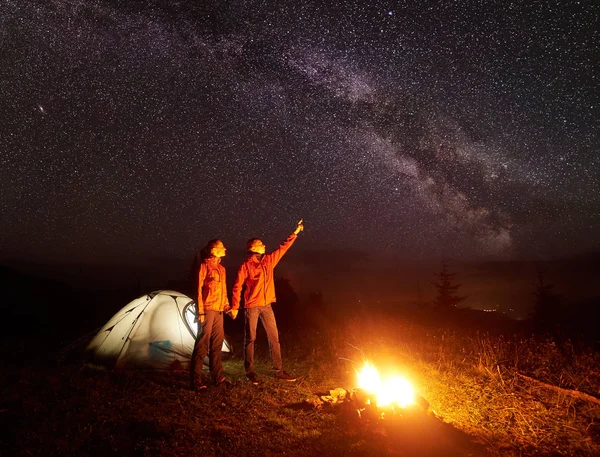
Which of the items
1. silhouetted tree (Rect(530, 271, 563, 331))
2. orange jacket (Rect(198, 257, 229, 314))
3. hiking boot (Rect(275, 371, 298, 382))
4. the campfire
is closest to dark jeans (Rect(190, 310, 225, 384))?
orange jacket (Rect(198, 257, 229, 314))

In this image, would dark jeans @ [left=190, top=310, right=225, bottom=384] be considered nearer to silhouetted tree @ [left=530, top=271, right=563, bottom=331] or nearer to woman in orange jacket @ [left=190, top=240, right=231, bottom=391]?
woman in orange jacket @ [left=190, top=240, right=231, bottom=391]

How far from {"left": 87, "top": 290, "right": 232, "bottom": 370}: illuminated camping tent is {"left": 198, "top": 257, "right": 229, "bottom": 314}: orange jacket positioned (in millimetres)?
2178

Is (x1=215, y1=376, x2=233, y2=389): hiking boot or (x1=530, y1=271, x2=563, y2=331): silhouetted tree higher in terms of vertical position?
→ (x1=530, y1=271, x2=563, y2=331): silhouetted tree

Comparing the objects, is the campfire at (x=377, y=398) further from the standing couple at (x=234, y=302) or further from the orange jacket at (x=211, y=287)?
the orange jacket at (x=211, y=287)

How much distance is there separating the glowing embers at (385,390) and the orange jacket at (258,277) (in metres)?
2.25

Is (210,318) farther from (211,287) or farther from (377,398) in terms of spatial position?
(377,398)

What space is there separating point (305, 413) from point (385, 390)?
1.19 metres

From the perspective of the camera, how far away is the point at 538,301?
136 ft

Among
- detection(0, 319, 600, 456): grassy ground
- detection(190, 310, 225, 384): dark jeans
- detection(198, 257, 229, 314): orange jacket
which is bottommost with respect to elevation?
detection(0, 319, 600, 456): grassy ground

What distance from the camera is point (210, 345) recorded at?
614 cm

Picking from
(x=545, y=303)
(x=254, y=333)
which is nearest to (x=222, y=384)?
(x=254, y=333)

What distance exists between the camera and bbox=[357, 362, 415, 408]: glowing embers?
15.9 ft

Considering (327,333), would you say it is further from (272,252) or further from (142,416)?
(142,416)

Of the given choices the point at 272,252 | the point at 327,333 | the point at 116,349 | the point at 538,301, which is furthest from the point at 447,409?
the point at 538,301
